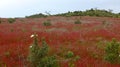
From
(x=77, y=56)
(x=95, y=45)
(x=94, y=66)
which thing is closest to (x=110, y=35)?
(x=95, y=45)

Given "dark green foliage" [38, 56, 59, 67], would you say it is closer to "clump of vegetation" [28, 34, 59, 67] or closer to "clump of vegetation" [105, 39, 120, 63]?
"clump of vegetation" [28, 34, 59, 67]

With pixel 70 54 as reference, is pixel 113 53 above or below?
above

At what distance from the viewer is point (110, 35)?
23625 mm

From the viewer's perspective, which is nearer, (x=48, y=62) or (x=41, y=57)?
(x=48, y=62)

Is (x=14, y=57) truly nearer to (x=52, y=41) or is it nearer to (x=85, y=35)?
(x=52, y=41)

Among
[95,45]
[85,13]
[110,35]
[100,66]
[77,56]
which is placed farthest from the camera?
[85,13]

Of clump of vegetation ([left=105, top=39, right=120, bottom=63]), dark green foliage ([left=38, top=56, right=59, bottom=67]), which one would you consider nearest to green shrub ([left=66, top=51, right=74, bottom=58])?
clump of vegetation ([left=105, top=39, right=120, bottom=63])

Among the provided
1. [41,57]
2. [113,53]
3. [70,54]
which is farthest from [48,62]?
[70,54]

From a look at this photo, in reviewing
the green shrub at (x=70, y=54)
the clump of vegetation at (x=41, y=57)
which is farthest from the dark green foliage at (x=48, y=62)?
the green shrub at (x=70, y=54)

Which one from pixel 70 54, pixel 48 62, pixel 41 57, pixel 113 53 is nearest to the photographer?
pixel 48 62

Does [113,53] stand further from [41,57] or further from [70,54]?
[41,57]

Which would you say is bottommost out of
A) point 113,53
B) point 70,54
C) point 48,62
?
point 70,54

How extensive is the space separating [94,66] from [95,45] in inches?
282

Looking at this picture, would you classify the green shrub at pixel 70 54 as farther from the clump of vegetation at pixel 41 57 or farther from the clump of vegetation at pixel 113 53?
the clump of vegetation at pixel 41 57
